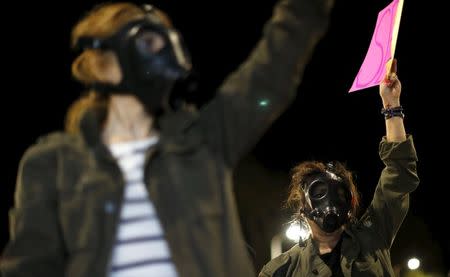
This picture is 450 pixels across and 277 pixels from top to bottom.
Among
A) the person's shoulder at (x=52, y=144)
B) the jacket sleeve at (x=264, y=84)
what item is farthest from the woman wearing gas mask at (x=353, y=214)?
the person's shoulder at (x=52, y=144)

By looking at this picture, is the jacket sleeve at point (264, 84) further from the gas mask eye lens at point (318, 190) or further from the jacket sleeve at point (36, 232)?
the gas mask eye lens at point (318, 190)

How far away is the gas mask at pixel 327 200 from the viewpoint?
13.1ft

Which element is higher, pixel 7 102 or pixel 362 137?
pixel 7 102

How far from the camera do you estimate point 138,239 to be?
167 cm

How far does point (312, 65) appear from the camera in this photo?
27.4 feet

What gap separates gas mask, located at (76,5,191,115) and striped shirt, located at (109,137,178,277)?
0.21 m

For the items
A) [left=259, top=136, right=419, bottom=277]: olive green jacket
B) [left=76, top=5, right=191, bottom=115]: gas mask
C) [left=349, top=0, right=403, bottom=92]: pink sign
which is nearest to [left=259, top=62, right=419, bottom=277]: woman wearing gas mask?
[left=259, top=136, right=419, bottom=277]: olive green jacket

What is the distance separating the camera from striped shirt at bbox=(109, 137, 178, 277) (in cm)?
165

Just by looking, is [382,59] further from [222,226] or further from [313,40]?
[222,226]

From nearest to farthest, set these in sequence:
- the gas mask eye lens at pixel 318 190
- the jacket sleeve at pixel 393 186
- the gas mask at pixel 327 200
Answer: the jacket sleeve at pixel 393 186, the gas mask at pixel 327 200, the gas mask eye lens at pixel 318 190

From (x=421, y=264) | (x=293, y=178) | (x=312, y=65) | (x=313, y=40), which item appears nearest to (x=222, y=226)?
(x=313, y=40)

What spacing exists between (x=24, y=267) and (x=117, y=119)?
481 mm

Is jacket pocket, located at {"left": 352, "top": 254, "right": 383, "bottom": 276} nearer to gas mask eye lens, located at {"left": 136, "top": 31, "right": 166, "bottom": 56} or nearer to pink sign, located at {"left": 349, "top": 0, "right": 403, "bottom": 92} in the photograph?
pink sign, located at {"left": 349, "top": 0, "right": 403, "bottom": 92}

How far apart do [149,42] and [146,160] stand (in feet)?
1.09
